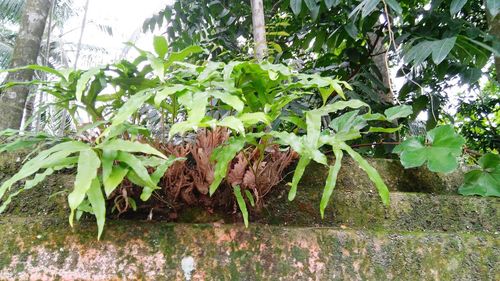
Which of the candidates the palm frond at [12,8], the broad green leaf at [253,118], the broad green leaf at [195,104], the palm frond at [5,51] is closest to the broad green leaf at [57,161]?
the broad green leaf at [195,104]

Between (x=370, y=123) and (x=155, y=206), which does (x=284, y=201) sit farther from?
(x=370, y=123)

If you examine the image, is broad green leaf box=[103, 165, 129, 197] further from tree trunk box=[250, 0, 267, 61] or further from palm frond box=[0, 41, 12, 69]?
palm frond box=[0, 41, 12, 69]

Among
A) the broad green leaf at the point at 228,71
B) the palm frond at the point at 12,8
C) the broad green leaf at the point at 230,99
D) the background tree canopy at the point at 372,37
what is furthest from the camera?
the palm frond at the point at 12,8

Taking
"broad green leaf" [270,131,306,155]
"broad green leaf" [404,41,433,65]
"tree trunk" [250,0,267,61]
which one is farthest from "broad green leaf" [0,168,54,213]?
"broad green leaf" [404,41,433,65]

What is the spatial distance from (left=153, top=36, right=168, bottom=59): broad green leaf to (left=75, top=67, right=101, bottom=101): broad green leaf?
0.15 m

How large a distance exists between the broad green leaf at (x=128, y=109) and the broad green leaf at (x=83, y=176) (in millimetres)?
59

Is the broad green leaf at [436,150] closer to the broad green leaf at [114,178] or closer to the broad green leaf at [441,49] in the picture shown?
the broad green leaf at [441,49]

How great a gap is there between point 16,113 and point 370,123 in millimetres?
1686

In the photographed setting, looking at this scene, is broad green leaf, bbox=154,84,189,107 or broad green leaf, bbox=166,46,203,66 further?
broad green leaf, bbox=166,46,203,66

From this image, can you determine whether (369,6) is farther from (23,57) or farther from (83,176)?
(23,57)

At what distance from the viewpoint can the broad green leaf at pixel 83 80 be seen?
77 cm

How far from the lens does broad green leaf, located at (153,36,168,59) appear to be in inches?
35.2

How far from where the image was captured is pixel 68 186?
104 cm

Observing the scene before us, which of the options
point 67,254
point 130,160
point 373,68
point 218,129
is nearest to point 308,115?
point 218,129
